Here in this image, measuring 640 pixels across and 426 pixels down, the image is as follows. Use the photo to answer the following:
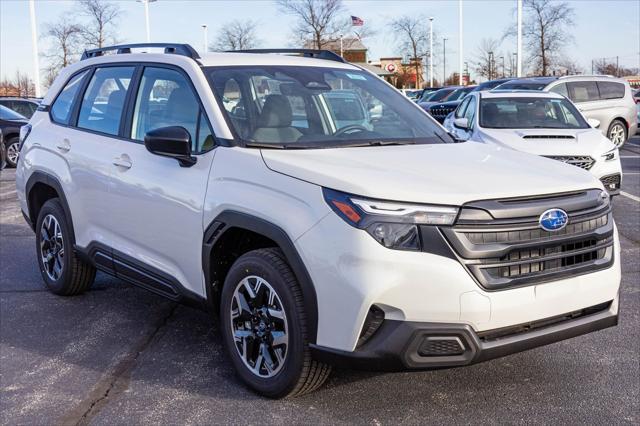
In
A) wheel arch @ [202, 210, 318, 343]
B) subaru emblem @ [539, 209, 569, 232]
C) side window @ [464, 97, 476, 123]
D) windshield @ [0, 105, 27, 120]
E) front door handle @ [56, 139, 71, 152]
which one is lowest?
wheel arch @ [202, 210, 318, 343]

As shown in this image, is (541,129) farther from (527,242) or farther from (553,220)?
(527,242)

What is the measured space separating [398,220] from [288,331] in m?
0.77

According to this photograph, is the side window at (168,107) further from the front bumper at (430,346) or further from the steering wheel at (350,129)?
the front bumper at (430,346)

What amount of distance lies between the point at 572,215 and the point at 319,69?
2017mm

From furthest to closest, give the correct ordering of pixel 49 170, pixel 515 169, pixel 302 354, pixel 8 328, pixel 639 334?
pixel 49 170 < pixel 8 328 < pixel 639 334 < pixel 515 169 < pixel 302 354

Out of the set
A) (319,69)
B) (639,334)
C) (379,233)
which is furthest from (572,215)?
(319,69)

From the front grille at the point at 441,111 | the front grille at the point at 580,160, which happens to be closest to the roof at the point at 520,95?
the front grille at the point at 441,111

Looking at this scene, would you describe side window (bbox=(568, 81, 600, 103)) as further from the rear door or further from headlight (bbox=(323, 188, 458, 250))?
headlight (bbox=(323, 188, 458, 250))

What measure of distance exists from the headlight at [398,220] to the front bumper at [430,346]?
35 centimetres

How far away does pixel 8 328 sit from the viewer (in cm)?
493

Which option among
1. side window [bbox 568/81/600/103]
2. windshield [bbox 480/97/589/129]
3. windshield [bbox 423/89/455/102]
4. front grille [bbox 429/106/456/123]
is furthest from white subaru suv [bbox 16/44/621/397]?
windshield [bbox 423/89/455/102]

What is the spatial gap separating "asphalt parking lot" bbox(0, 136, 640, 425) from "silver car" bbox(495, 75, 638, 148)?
13137 millimetres

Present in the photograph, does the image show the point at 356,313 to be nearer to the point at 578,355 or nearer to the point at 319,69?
the point at 578,355

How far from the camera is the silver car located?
17.4 m
